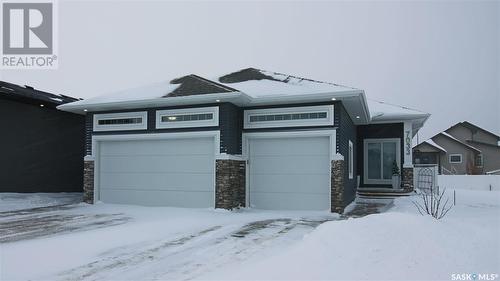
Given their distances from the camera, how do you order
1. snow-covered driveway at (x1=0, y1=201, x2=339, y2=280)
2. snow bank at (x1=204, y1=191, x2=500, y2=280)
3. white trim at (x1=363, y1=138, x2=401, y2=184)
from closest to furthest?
snow bank at (x1=204, y1=191, x2=500, y2=280)
snow-covered driveway at (x1=0, y1=201, x2=339, y2=280)
white trim at (x1=363, y1=138, x2=401, y2=184)

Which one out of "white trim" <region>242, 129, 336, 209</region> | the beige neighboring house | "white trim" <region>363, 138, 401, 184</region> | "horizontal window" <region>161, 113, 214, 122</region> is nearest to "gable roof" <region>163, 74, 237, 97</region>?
"horizontal window" <region>161, 113, 214, 122</region>

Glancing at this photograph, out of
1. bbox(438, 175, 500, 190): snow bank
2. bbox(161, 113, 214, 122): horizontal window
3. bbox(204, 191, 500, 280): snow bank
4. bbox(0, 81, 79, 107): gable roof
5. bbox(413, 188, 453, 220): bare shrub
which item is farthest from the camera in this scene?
bbox(438, 175, 500, 190): snow bank

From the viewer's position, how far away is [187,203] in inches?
548

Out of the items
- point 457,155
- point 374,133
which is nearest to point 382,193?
point 374,133

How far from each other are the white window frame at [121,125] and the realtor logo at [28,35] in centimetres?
346

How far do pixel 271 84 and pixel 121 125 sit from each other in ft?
19.8

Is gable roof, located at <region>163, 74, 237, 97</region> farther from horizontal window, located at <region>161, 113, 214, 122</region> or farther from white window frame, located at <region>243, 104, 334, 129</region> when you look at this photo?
white window frame, located at <region>243, 104, 334, 129</region>

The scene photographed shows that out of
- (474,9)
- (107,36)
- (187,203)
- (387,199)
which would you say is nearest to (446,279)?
(187,203)

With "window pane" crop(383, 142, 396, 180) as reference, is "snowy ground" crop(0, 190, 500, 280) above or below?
below

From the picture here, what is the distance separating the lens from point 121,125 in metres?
14.9

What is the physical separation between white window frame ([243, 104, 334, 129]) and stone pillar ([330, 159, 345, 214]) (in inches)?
56.9

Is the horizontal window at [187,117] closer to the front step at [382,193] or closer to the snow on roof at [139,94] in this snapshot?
the snow on roof at [139,94]

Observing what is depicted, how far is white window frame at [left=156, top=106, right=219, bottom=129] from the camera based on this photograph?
1340 cm

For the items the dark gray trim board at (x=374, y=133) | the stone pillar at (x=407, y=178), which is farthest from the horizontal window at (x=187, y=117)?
the stone pillar at (x=407, y=178)
